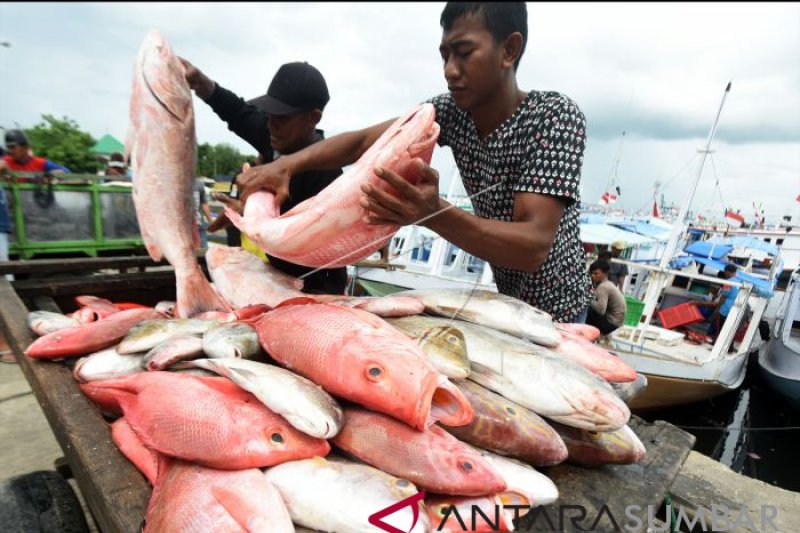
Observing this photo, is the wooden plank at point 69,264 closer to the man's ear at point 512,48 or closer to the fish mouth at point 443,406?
the fish mouth at point 443,406

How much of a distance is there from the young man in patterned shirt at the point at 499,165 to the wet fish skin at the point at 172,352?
64cm

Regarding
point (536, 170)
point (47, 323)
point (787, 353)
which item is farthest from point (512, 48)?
point (787, 353)

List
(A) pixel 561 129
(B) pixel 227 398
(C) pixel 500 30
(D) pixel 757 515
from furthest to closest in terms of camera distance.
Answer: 1. (D) pixel 757 515
2. (A) pixel 561 129
3. (C) pixel 500 30
4. (B) pixel 227 398

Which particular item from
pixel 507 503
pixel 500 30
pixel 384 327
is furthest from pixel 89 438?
pixel 500 30

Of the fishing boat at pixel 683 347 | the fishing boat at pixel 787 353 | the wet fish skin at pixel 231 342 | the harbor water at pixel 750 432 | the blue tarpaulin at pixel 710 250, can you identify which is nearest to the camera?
the wet fish skin at pixel 231 342

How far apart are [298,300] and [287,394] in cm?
57

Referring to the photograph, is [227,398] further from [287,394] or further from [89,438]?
[89,438]

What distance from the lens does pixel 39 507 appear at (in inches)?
71.6

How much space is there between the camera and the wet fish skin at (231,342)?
4.90ft

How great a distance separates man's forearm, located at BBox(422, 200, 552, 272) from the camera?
1.43 metres

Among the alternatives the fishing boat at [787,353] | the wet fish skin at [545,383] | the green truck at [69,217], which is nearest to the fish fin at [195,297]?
the wet fish skin at [545,383]

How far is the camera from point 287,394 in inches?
47.6

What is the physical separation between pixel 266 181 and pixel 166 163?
0.77 meters

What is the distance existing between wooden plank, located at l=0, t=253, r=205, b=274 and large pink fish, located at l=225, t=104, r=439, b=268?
58.3 inches
